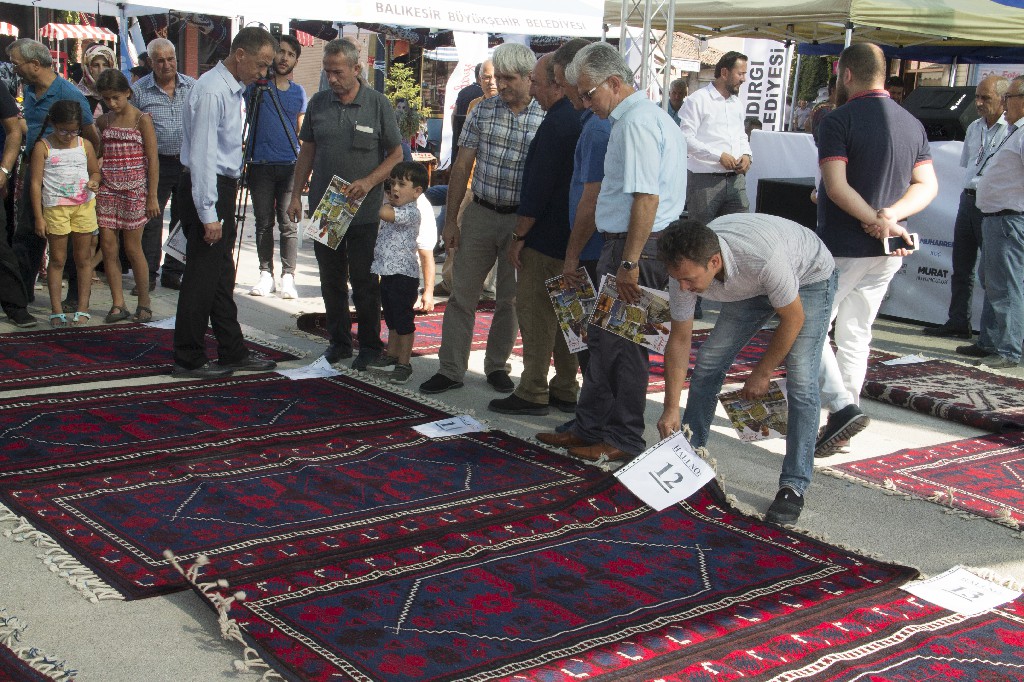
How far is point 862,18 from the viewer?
10.9m

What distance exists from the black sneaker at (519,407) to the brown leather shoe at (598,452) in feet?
2.46

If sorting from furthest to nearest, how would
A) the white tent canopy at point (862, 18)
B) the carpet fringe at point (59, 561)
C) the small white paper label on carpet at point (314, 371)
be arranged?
the white tent canopy at point (862, 18), the small white paper label on carpet at point (314, 371), the carpet fringe at point (59, 561)

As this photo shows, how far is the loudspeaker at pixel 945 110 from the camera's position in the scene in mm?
10445

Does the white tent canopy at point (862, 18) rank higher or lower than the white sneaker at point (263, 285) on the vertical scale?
higher

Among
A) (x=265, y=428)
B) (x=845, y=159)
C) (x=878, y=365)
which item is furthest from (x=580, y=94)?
(x=878, y=365)

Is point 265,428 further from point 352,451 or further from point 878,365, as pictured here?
point 878,365

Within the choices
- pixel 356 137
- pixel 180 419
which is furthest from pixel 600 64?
pixel 180 419

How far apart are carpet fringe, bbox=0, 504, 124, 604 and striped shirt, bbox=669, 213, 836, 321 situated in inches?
89.9

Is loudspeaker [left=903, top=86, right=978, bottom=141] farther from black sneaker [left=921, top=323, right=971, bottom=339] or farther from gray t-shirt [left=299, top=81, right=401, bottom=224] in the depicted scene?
gray t-shirt [left=299, top=81, right=401, bottom=224]

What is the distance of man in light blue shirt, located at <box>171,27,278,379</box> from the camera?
6176 millimetres

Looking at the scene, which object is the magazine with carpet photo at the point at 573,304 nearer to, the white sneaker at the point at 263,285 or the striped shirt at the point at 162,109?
the white sneaker at the point at 263,285

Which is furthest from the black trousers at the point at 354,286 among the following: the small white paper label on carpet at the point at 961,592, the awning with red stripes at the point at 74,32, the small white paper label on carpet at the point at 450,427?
the awning with red stripes at the point at 74,32

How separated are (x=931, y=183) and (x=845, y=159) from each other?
0.49 metres

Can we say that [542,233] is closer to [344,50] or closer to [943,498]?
[344,50]
